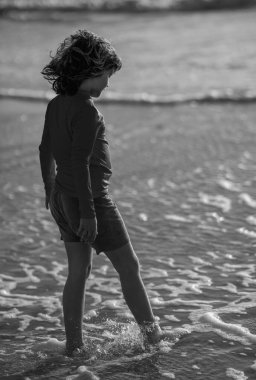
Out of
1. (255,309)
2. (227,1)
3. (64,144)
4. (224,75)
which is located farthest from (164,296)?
(227,1)

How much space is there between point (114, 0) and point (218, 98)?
463 inches

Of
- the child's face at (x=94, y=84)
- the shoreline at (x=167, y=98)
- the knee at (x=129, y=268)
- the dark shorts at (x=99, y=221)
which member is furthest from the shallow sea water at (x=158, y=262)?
the child's face at (x=94, y=84)

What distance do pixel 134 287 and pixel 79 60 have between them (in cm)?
107

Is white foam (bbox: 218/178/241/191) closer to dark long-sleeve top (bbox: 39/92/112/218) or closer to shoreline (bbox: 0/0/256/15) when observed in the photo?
dark long-sleeve top (bbox: 39/92/112/218)

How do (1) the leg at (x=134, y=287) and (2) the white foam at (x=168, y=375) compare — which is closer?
(2) the white foam at (x=168, y=375)

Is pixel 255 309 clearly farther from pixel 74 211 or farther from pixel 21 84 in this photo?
pixel 21 84

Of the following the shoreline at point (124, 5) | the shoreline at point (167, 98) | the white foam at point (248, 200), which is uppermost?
the shoreline at point (124, 5)

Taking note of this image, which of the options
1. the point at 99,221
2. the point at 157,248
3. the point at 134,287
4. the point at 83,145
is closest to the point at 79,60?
the point at 83,145

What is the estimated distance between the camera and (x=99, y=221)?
3727 mm

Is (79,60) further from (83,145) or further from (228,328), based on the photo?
(228,328)

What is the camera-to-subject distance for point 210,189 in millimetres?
6512

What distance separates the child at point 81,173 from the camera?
11.7 feet

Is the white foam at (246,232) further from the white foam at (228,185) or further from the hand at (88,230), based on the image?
the hand at (88,230)

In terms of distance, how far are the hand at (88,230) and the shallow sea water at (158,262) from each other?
0.62 meters
